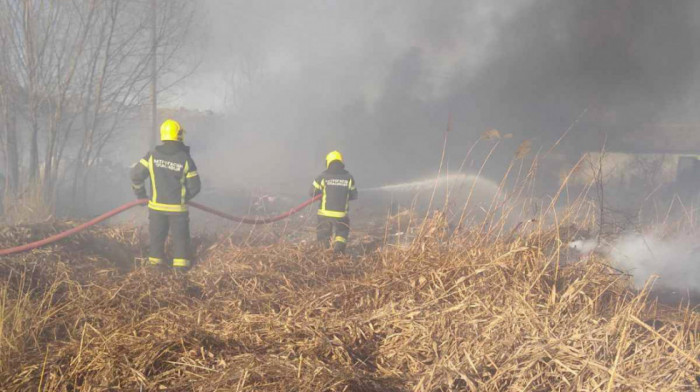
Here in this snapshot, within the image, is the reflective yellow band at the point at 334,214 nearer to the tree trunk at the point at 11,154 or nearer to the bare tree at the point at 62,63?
the bare tree at the point at 62,63

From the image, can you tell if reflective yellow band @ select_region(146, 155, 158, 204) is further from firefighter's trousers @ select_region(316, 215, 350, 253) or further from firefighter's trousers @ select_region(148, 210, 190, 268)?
firefighter's trousers @ select_region(316, 215, 350, 253)

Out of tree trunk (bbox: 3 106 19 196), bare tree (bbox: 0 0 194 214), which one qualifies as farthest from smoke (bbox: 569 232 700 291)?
tree trunk (bbox: 3 106 19 196)

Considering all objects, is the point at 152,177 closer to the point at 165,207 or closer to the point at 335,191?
the point at 165,207

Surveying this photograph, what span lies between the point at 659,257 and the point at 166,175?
610cm

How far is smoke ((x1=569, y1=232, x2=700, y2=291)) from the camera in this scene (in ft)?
17.7

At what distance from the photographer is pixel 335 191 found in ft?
20.8

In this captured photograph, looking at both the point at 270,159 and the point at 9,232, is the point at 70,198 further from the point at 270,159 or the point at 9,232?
the point at 270,159

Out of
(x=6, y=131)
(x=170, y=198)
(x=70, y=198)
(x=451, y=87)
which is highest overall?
(x=451, y=87)

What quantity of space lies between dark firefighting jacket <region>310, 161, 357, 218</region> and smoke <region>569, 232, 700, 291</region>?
2773 millimetres

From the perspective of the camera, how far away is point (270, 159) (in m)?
23.7

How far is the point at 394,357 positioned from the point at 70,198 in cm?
1041

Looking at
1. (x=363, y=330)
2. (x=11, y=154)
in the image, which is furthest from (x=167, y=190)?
(x=11, y=154)

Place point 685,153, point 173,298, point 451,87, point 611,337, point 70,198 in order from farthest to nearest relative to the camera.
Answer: point 451,87, point 685,153, point 70,198, point 173,298, point 611,337

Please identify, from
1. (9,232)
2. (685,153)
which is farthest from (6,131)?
(685,153)
